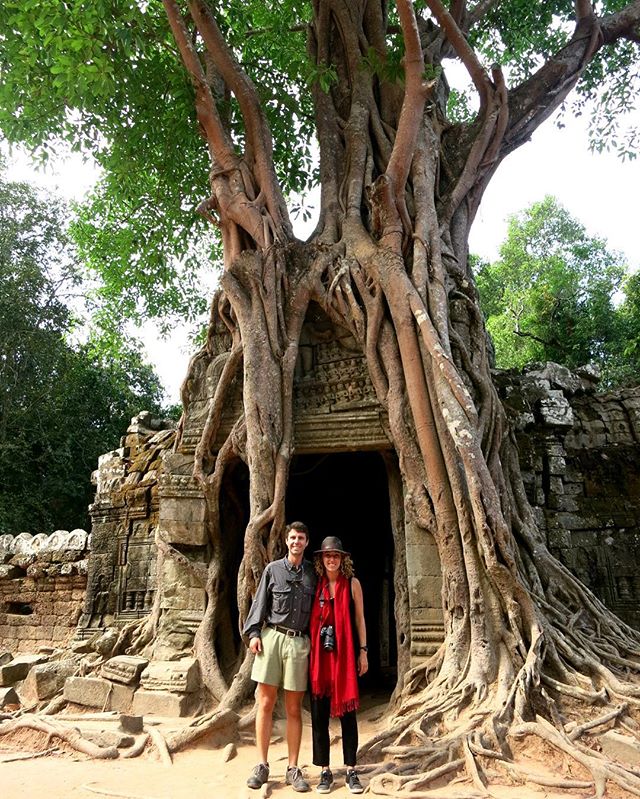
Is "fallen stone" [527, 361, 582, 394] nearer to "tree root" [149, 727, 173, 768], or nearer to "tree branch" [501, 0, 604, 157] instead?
"tree branch" [501, 0, 604, 157]

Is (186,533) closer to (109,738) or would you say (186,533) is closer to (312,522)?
(109,738)

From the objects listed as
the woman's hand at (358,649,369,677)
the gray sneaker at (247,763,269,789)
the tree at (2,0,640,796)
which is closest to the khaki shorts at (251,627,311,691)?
the woman's hand at (358,649,369,677)

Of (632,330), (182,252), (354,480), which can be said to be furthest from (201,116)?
(632,330)

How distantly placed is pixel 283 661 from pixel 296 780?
1.64ft

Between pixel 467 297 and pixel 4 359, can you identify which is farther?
pixel 4 359

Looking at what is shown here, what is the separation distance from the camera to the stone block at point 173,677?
431cm

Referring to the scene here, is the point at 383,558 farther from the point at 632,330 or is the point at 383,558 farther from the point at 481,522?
the point at 632,330

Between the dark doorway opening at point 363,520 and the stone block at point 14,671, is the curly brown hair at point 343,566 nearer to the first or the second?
the dark doorway opening at point 363,520

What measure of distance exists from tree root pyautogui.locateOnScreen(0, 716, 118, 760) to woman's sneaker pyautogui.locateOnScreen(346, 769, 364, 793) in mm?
1363

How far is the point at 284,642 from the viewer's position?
2.99 metres

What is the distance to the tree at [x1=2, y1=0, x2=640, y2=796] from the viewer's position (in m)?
3.78

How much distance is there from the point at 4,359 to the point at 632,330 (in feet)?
39.3

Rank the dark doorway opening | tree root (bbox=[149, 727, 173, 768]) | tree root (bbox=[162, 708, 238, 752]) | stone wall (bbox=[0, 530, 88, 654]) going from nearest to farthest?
tree root (bbox=[149, 727, 173, 768])
tree root (bbox=[162, 708, 238, 752])
the dark doorway opening
stone wall (bbox=[0, 530, 88, 654])

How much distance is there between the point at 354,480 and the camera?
7387 mm
